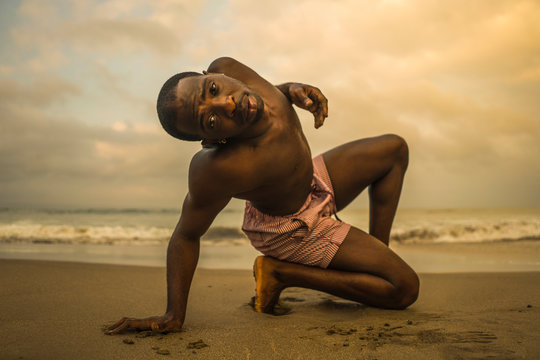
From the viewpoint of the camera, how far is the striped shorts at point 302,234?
247 centimetres

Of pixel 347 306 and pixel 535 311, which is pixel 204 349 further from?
A: pixel 535 311

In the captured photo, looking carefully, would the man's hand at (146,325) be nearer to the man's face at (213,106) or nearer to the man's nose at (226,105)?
the man's face at (213,106)

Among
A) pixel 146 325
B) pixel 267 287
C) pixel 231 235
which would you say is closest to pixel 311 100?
pixel 267 287

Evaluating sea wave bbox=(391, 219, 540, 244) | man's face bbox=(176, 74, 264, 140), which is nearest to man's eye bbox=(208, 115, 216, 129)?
man's face bbox=(176, 74, 264, 140)

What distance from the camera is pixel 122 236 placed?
10.2 metres

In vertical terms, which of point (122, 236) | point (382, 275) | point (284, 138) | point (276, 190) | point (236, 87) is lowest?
point (122, 236)

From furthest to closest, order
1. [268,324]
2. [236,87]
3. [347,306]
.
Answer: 1. [347,306]
2. [268,324]
3. [236,87]

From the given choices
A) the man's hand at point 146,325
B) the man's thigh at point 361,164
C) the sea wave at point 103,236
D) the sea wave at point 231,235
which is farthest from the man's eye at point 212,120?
the sea wave at point 103,236

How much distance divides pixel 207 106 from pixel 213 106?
0.09ft

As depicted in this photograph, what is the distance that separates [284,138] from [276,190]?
0.97 ft

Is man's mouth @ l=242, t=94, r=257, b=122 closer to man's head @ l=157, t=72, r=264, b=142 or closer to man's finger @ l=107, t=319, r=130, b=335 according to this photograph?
man's head @ l=157, t=72, r=264, b=142

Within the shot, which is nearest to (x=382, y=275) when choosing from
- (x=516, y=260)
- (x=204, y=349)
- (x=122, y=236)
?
(x=204, y=349)

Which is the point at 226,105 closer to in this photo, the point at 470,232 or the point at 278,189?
the point at 278,189

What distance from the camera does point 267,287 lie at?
250cm
